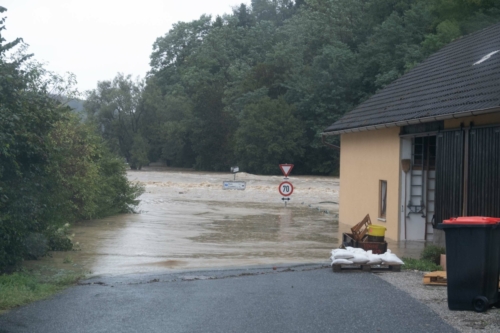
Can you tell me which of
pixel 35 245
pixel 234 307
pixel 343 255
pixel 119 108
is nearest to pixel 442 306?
pixel 234 307

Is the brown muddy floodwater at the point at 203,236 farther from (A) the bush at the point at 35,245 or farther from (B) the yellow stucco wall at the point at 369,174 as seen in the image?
(B) the yellow stucco wall at the point at 369,174

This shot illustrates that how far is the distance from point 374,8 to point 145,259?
64026 millimetres

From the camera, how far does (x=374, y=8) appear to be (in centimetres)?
7569

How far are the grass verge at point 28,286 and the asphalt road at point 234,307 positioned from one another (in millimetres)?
246

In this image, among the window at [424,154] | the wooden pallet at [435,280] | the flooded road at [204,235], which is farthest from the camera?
the window at [424,154]

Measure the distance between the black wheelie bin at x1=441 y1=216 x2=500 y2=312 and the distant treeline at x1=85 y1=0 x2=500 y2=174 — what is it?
49.9 meters

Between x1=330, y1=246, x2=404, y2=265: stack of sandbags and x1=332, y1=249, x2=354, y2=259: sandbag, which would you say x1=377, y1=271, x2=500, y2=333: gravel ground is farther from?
x1=332, y1=249, x2=354, y2=259: sandbag

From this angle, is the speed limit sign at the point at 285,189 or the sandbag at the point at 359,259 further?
the speed limit sign at the point at 285,189

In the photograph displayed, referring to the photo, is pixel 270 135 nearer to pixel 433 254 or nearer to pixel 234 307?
pixel 433 254

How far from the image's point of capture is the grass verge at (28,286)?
1002 cm

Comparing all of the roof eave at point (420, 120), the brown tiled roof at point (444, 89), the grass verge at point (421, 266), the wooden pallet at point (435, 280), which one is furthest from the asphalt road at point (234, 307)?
the brown tiled roof at point (444, 89)

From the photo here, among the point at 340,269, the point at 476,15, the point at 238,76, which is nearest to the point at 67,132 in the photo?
the point at 340,269

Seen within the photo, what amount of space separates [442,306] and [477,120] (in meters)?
6.94

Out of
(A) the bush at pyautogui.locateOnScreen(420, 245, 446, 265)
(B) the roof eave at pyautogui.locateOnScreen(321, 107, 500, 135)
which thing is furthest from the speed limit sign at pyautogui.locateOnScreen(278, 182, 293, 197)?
(A) the bush at pyautogui.locateOnScreen(420, 245, 446, 265)
